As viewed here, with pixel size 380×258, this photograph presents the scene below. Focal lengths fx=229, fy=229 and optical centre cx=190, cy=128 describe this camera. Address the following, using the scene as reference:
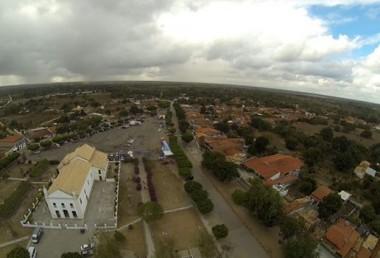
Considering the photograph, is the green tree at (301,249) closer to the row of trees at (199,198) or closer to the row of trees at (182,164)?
the row of trees at (199,198)

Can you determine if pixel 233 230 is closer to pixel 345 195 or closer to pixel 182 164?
pixel 182 164

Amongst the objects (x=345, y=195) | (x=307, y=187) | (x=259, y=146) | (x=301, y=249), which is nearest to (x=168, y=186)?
(x=301, y=249)

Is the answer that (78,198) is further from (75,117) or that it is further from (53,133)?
(75,117)

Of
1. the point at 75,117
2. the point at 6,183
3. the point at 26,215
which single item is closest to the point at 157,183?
the point at 26,215

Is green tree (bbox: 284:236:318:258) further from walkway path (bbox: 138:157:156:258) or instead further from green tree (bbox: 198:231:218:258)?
walkway path (bbox: 138:157:156:258)

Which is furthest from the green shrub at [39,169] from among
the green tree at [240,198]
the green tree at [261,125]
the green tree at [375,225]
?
the green tree at [261,125]
